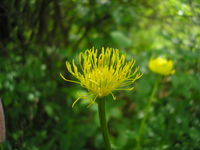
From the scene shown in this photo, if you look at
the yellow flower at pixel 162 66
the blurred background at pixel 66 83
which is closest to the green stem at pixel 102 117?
the blurred background at pixel 66 83

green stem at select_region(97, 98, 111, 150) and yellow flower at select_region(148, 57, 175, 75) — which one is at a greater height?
green stem at select_region(97, 98, 111, 150)

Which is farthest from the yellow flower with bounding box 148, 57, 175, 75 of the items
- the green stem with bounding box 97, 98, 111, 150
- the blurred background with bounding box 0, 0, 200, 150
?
the green stem with bounding box 97, 98, 111, 150

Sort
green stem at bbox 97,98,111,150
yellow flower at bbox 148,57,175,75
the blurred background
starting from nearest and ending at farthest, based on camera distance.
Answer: green stem at bbox 97,98,111,150, the blurred background, yellow flower at bbox 148,57,175,75

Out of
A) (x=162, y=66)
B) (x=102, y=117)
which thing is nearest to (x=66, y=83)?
(x=162, y=66)

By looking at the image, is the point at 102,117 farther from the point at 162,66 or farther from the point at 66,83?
the point at 66,83

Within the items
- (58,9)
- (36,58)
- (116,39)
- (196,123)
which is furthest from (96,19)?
(196,123)

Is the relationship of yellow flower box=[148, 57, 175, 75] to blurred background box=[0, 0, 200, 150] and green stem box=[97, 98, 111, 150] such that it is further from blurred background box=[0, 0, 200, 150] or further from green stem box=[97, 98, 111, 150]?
green stem box=[97, 98, 111, 150]

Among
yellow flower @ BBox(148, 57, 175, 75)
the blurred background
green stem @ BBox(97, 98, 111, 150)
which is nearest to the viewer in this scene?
green stem @ BBox(97, 98, 111, 150)

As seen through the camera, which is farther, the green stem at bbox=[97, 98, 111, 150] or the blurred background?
the blurred background

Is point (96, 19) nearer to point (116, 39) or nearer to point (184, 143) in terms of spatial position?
point (116, 39)
